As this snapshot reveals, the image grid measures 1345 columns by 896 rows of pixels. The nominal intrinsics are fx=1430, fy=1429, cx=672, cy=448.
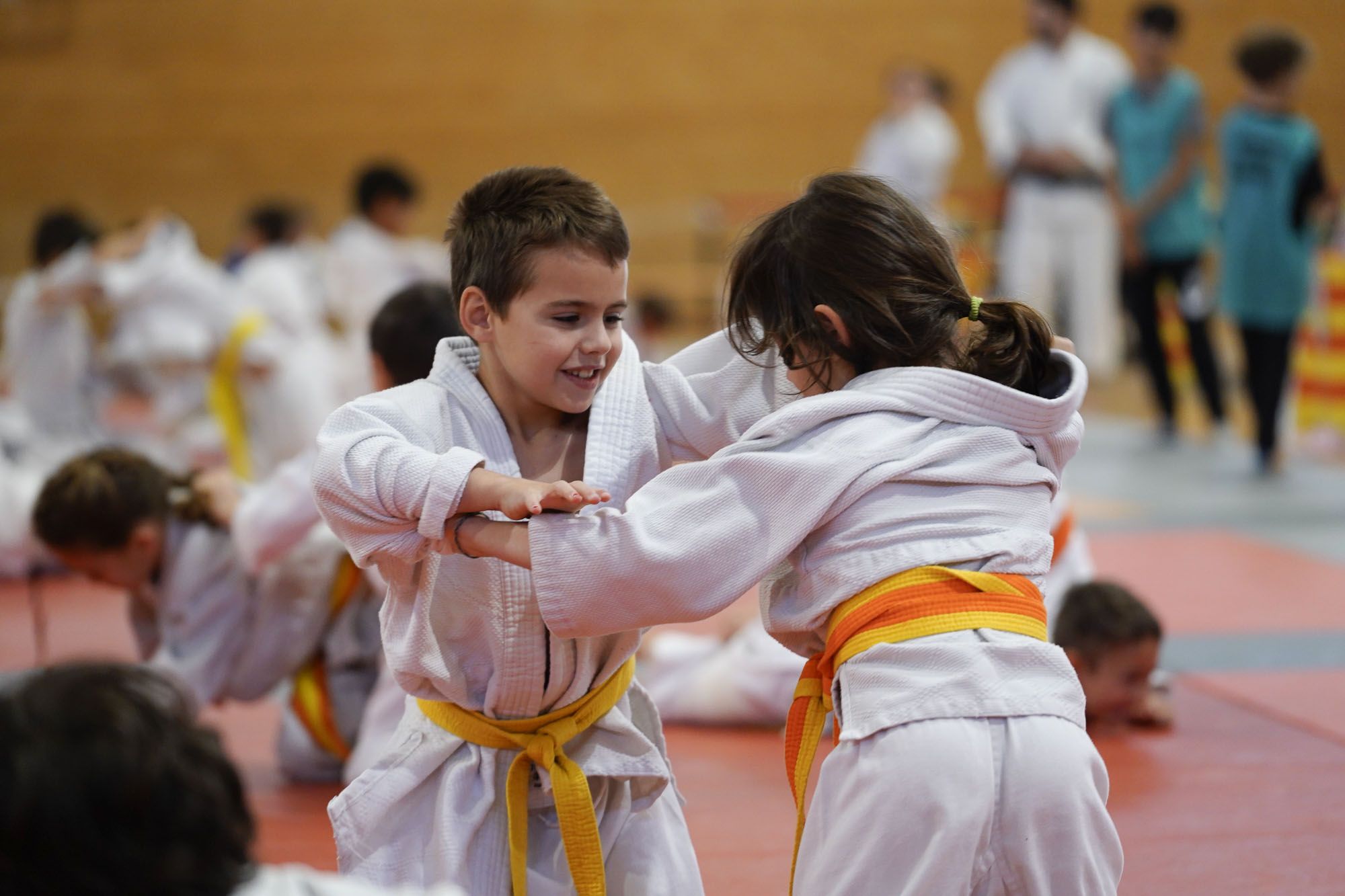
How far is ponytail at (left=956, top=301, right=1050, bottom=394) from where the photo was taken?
1714 mm

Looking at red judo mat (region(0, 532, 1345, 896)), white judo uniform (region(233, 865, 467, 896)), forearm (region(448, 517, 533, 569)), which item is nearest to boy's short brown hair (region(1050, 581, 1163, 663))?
red judo mat (region(0, 532, 1345, 896))

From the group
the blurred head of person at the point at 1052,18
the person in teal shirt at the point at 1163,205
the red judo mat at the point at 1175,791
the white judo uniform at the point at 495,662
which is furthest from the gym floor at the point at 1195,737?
the blurred head of person at the point at 1052,18

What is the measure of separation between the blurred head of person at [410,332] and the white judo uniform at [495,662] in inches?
33.7

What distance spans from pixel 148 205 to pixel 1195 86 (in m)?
8.76

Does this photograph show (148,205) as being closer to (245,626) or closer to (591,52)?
(591,52)

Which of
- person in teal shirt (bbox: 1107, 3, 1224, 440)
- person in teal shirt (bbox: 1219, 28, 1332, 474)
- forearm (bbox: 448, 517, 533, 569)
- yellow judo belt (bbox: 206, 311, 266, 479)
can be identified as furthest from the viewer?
person in teal shirt (bbox: 1107, 3, 1224, 440)

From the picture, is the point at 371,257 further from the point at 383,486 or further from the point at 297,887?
the point at 297,887

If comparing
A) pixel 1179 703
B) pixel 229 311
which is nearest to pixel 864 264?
pixel 1179 703

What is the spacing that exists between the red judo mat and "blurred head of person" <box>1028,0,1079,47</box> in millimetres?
5201

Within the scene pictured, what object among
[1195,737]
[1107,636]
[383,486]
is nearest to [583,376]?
[383,486]

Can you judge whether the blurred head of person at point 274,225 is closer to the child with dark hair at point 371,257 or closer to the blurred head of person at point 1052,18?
the child with dark hair at point 371,257

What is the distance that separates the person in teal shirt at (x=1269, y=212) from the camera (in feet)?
20.5

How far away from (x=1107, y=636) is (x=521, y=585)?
1.74 metres

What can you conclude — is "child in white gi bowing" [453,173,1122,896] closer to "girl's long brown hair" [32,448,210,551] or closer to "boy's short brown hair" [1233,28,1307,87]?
"girl's long brown hair" [32,448,210,551]
